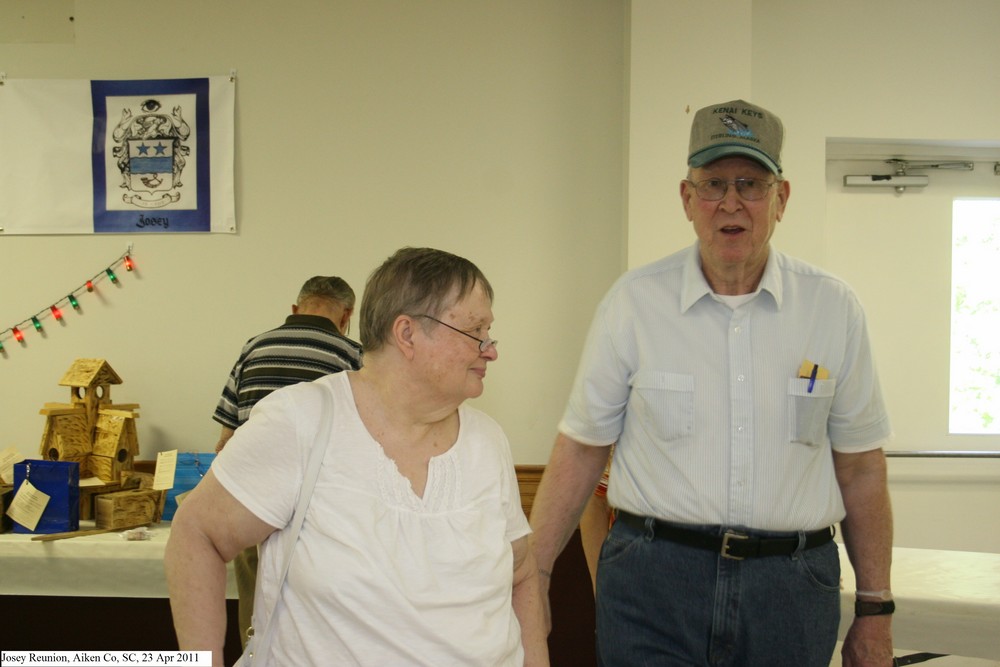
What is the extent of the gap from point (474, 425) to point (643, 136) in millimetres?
2010

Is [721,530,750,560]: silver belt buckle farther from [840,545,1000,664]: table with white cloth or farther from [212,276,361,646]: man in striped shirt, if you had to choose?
[212,276,361,646]: man in striped shirt

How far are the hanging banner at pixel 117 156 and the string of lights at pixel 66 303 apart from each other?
0.14m

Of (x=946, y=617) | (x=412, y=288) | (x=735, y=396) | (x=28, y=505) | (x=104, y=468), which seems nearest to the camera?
(x=412, y=288)

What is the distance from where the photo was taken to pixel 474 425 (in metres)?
1.52

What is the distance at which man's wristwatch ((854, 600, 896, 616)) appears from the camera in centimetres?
161

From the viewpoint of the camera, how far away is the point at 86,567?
2607mm

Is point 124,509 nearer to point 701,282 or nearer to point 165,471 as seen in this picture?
point 165,471

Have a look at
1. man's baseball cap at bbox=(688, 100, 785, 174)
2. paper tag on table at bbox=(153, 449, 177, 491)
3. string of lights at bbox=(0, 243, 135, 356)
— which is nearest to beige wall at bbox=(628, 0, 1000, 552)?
man's baseball cap at bbox=(688, 100, 785, 174)

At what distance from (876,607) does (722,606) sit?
356 mm

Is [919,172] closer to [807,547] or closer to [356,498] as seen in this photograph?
[807,547]

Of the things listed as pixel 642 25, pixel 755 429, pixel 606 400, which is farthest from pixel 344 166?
pixel 755 429

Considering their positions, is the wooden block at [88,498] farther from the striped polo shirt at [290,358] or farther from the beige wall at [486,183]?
the beige wall at [486,183]

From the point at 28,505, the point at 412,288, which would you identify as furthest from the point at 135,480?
the point at 412,288

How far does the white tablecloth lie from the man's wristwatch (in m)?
1.83
